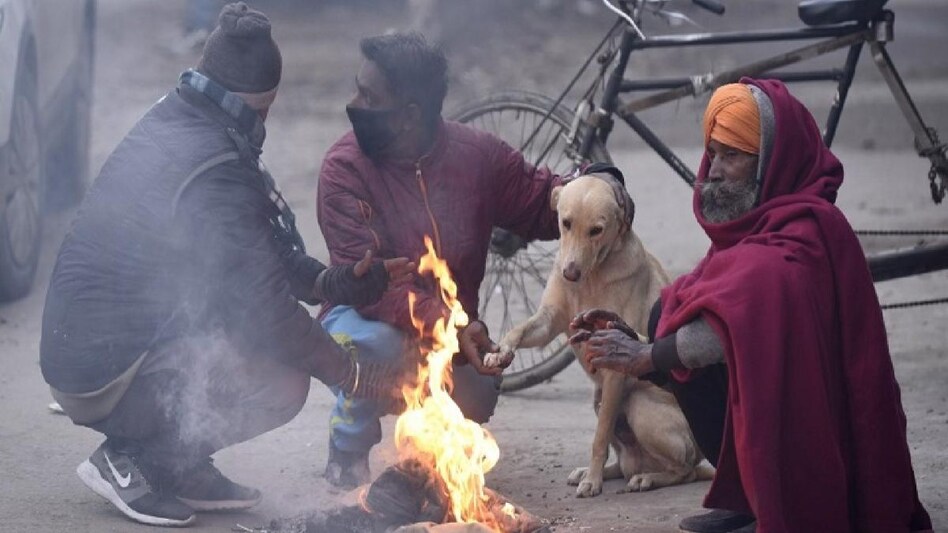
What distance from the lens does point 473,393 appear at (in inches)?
213

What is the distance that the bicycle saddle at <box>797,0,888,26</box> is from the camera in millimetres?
6172

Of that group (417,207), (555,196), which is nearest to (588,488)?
(555,196)

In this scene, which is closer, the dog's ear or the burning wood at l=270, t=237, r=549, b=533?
the burning wood at l=270, t=237, r=549, b=533

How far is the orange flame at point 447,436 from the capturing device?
4590 mm

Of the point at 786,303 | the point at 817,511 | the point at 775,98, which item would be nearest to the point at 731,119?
the point at 775,98

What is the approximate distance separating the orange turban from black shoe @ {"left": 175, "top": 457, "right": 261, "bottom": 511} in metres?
1.93

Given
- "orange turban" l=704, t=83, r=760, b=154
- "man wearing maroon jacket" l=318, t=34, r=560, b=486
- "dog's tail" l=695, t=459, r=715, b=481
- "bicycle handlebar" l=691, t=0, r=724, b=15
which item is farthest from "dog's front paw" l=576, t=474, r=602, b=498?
"bicycle handlebar" l=691, t=0, r=724, b=15

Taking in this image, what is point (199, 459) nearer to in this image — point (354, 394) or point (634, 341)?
point (354, 394)

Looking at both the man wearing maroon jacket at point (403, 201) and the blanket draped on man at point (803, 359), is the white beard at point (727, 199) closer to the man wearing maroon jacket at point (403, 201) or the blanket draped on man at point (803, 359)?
the blanket draped on man at point (803, 359)

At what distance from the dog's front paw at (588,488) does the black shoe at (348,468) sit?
0.75m

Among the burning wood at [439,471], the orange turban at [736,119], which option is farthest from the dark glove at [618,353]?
the orange turban at [736,119]

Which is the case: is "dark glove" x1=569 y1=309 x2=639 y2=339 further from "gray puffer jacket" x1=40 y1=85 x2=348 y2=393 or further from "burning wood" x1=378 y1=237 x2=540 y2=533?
"gray puffer jacket" x1=40 y1=85 x2=348 y2=393

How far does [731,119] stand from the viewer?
4.31 metres

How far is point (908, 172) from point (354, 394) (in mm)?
6545
